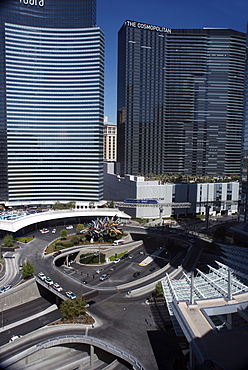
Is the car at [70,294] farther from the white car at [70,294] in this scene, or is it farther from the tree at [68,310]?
the tree at [68,310]

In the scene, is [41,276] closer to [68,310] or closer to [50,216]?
[68,310]

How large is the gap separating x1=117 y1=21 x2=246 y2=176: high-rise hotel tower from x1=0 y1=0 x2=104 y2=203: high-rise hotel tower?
1168 inches

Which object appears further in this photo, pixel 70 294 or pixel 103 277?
pixel 103 277

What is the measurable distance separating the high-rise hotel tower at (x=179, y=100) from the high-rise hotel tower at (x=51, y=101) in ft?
97.4

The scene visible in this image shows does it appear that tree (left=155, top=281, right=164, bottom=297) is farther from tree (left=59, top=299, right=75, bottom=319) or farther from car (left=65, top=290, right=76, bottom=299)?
tree (left=59, top=299, right=75, bottom=319)

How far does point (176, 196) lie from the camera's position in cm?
11075

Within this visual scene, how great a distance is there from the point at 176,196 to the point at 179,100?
180 feet

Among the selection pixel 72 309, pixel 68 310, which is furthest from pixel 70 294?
pixel 68 310

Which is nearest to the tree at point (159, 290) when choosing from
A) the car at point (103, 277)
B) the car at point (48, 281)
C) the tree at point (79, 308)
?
the tree at point (79, 308)

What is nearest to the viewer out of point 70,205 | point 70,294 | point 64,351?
point 64,351

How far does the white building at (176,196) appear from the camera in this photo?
104 m

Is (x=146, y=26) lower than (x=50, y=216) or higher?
higher

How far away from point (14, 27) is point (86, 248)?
264 ft

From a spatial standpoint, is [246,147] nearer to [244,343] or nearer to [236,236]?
[236,236]
